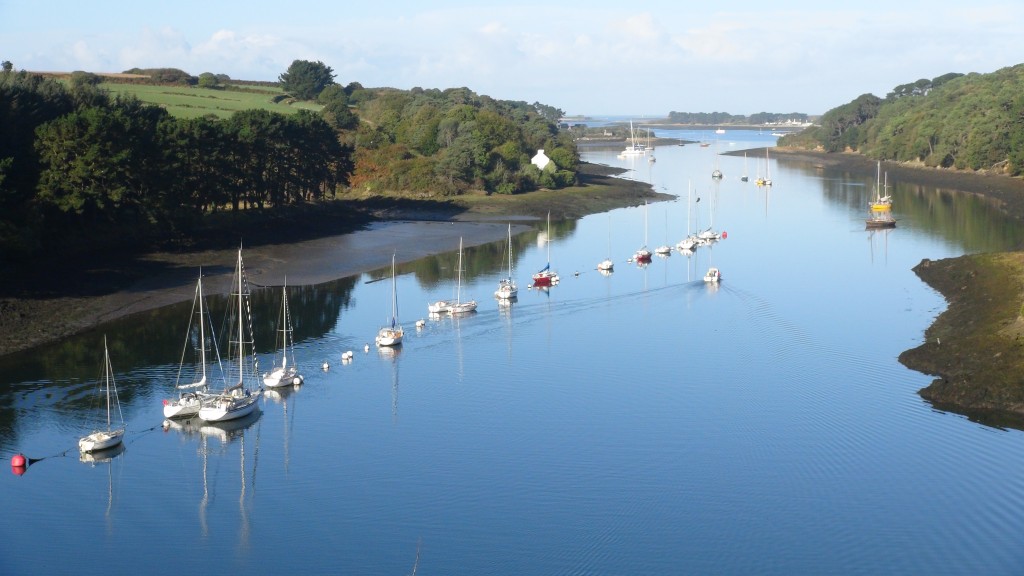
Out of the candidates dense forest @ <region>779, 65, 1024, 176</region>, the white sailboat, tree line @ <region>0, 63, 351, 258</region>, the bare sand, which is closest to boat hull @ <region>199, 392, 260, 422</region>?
the bare sand

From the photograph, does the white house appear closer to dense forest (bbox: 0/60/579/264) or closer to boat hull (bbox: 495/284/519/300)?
dense forest (bbox: 0/60/579/264)

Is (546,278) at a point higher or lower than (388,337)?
higher

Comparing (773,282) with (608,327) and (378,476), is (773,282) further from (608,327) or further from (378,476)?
(378,476)

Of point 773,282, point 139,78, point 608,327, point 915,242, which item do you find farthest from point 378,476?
point 139,78

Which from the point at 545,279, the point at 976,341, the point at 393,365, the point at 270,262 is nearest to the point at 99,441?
the point at 393,365

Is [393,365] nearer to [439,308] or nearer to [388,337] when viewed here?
[388,337]
